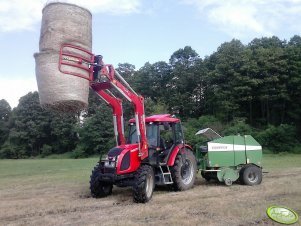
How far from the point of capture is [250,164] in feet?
43.4

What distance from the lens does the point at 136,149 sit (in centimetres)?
1072

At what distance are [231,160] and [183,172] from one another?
187 cm

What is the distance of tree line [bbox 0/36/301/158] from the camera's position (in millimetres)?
42281

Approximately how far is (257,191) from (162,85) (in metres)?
49.2

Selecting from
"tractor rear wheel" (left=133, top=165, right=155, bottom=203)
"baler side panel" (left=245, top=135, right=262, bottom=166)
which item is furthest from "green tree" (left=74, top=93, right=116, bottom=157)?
"tractor rear wheel" (left=133, top=165, right=155, bottom=203)

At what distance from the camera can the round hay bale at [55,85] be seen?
28.5 feet

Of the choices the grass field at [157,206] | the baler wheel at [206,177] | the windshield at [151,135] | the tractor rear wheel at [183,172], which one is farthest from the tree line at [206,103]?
the windshield at [151,135]

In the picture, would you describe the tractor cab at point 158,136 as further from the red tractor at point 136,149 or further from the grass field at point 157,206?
the grass field at point 157,206

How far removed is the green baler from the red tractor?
30.3 inches

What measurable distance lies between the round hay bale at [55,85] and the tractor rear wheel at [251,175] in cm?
636

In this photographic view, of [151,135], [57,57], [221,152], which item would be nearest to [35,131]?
[221,152]

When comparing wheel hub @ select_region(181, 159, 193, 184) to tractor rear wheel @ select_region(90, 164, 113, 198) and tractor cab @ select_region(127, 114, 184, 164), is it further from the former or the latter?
tractor rear wheel @ select_region(90, 164, 113, 198)

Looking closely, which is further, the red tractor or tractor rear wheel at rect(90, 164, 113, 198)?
tractor rear wheel at rect(90, 164, 113, 198)

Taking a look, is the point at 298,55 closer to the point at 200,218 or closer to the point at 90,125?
the point at 90,125
